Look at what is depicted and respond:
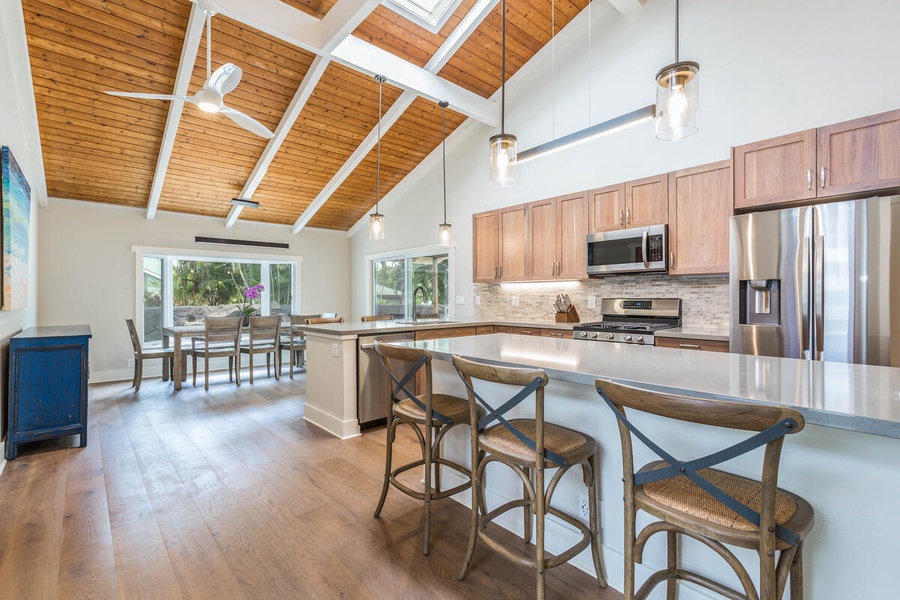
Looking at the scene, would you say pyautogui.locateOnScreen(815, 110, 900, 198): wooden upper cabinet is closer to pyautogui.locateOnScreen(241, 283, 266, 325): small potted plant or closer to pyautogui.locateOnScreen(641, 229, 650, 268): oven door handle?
pyautogui.locateOnScreen(641, 229, 650, 268): oven door handle

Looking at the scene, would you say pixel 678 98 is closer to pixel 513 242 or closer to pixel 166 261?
pixel 513 242

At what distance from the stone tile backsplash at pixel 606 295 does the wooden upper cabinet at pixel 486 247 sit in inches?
12.7

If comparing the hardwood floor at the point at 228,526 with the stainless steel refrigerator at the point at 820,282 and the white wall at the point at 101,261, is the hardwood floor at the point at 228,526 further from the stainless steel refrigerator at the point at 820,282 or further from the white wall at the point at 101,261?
the white wall at the point at 101,261

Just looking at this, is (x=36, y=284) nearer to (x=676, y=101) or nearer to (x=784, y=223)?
(x=676, y=101)

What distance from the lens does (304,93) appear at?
431cm

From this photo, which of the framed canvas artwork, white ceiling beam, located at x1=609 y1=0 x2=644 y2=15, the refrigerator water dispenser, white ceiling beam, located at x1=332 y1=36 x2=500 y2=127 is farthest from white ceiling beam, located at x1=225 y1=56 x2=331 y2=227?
the refrigerator water dispenser

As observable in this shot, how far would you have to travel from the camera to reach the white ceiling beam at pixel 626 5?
159 inches

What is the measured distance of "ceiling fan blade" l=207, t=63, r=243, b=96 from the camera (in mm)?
2906

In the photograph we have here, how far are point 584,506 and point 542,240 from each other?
10.5ft

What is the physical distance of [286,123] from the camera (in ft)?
15.3

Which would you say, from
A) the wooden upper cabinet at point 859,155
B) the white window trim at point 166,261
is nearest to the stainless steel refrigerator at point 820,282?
the wooden upper cabinet at point 859,155

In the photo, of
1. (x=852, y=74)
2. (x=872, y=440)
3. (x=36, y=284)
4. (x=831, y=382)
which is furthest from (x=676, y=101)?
(x=36, y=284)

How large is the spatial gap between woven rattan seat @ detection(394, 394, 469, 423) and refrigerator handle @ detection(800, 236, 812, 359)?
6.99ft

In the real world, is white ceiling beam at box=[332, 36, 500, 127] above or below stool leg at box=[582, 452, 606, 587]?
above
